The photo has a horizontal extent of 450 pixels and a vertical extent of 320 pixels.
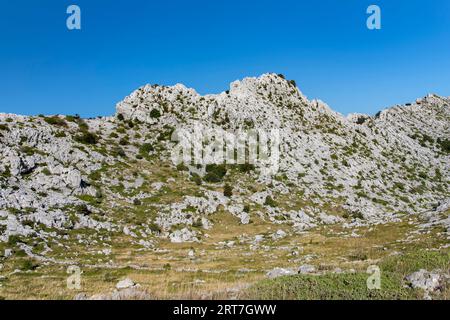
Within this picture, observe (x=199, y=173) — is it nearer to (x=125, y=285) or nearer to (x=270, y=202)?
(x=270, y=202)

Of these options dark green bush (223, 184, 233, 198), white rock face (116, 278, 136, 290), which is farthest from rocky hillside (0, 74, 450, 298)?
white rock face (116, 278, 136, 290)

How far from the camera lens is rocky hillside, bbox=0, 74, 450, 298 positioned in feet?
150

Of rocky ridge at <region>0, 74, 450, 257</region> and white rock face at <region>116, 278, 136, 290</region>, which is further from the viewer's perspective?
rocky ridge at <region>0, 74, 450, 257</region>

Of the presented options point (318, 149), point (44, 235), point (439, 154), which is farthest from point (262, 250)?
point (439, 154)

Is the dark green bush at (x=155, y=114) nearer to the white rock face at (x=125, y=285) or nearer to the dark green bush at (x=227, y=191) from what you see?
the dark green bush at (x=227, y=191)

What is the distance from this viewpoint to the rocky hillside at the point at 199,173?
4566 centimetres

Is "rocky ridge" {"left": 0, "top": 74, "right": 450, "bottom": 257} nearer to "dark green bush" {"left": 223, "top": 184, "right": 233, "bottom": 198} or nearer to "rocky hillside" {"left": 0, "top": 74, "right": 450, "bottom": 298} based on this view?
"rocky hillside" {"left": 0, "top": 74, "right": 450, "bottom": 298}

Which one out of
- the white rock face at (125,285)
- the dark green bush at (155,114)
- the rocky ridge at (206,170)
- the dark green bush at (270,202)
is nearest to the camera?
the white rock face at (125,285)

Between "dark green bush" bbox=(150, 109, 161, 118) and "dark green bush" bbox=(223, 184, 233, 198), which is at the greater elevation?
"dark green bush" bbox=(150, 109, 161, 118)

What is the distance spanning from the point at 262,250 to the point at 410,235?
649 inches

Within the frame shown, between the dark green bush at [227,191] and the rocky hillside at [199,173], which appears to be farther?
the dark green bush at [227,191]

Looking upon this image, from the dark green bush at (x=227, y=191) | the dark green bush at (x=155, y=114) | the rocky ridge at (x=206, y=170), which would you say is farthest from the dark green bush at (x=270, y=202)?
the dark green bush at (x=155, y=114)

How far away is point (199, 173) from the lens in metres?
70.4

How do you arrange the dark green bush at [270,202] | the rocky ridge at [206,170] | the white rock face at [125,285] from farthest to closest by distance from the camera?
the dark green bush at [270,202], the rocky ridge at [206,170], the white rock face at [125,285]
